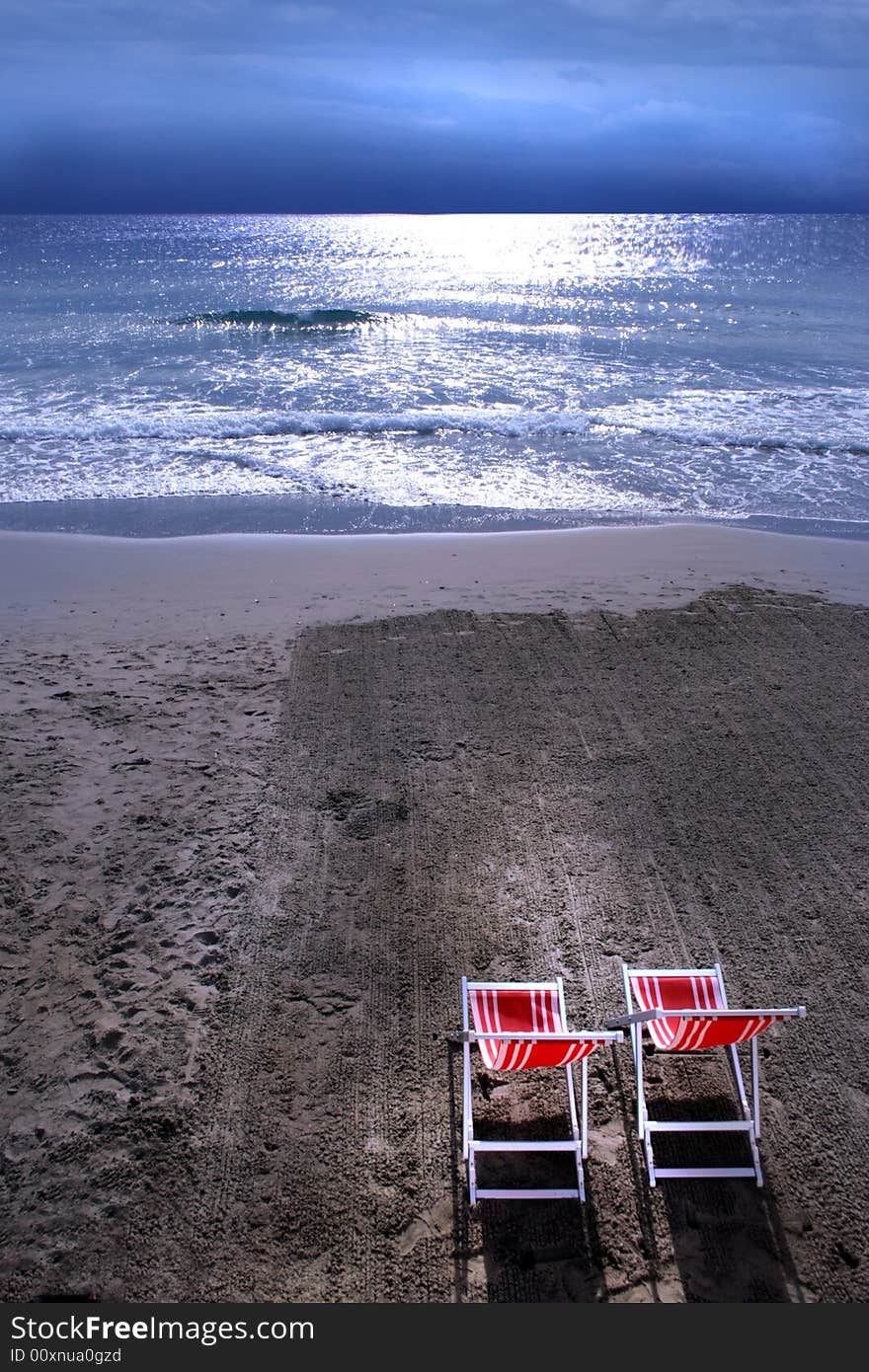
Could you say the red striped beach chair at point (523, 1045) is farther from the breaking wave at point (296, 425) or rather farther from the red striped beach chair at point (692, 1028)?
the breaking wave at point (296, 425)

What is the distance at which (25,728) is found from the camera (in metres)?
7.00

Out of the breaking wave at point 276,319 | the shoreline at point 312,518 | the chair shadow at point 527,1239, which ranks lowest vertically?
the chair shadow at point 527,1239

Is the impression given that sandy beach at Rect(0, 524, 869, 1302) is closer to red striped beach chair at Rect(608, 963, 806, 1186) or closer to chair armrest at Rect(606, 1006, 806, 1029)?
red striped beach chair at Rect(608, 963, 806, 1186)

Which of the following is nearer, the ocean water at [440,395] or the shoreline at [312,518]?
the shoreline at [312,518]

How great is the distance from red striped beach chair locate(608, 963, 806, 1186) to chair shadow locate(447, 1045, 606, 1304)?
42 centimetres

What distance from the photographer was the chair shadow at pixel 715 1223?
11.4ft

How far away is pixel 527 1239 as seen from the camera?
3.63 metres

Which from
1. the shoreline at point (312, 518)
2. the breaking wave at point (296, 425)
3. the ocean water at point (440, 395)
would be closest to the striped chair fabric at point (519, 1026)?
the shoreline at point (312, 518)

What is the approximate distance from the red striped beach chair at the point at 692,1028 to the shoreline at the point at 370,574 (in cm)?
529

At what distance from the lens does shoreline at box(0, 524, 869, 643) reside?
9121 millimetres

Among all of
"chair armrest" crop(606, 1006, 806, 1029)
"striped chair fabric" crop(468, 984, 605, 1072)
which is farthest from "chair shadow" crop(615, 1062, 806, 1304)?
"chair armrest" crop(606, 1006, 806, 1029)

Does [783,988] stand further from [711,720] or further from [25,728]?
[25,728]

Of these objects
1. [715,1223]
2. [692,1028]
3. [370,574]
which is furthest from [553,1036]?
[370,574]

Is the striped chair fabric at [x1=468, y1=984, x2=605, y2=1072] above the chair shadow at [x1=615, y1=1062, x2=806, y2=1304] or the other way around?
above
